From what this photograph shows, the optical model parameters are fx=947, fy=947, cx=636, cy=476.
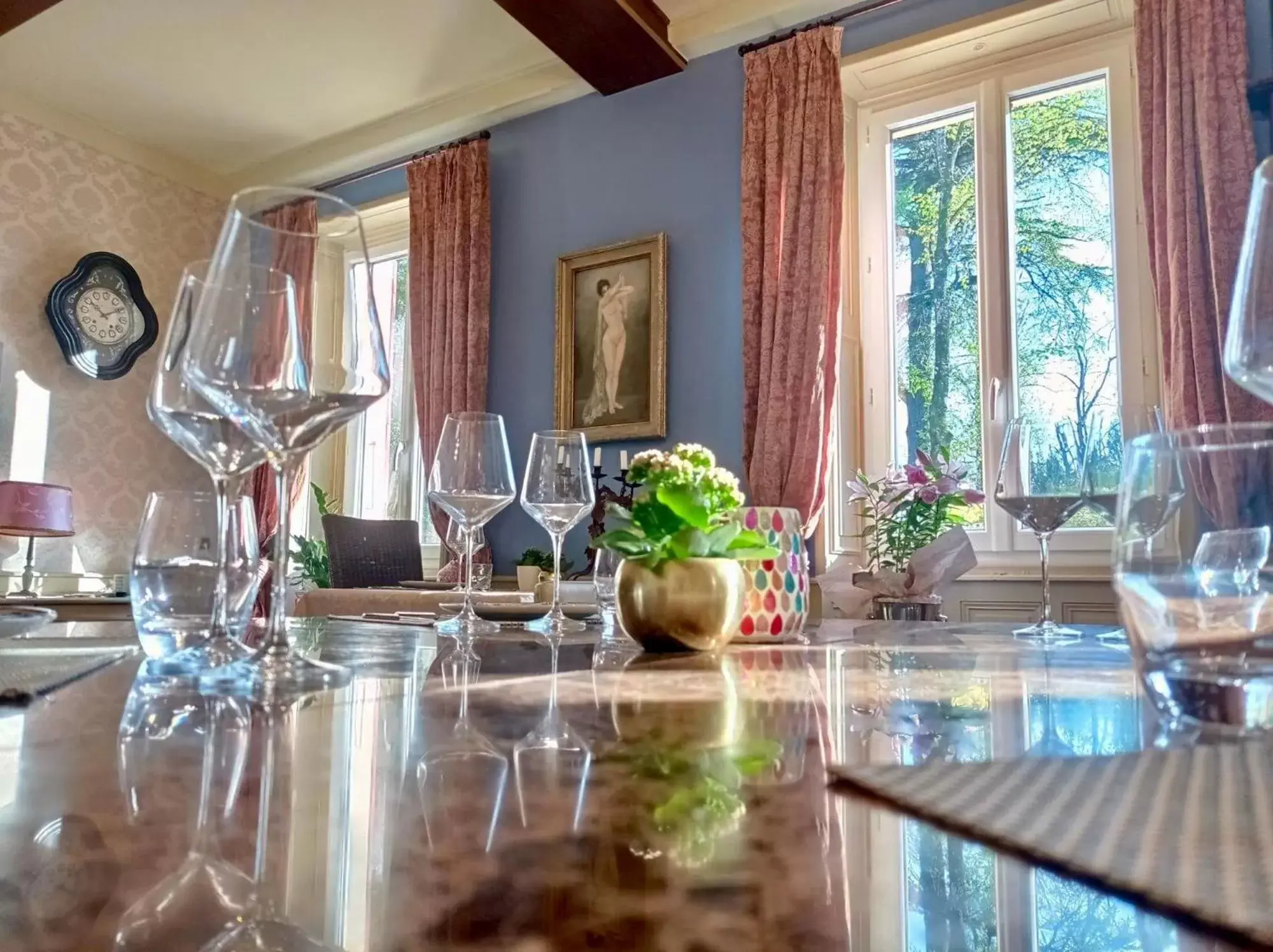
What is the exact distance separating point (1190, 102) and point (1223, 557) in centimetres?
316

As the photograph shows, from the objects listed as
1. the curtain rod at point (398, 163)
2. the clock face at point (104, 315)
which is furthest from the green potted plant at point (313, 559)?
the curtain rod at point (398, 163)

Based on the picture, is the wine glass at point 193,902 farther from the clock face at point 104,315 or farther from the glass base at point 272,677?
the clock face at point 104,315

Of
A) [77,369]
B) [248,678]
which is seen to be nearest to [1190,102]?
[248,678]

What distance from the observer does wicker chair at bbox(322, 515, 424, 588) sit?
3531 mm

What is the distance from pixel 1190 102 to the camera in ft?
9.64

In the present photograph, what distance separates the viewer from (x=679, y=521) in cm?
89

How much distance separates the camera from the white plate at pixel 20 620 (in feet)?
2.75

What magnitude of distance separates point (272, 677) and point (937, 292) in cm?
348

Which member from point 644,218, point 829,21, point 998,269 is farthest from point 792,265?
point 829,21

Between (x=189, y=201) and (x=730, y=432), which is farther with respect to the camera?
(x=189, y=201)

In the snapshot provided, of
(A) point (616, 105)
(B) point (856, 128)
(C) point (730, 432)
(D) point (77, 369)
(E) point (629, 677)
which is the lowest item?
(E) point (629, 677)

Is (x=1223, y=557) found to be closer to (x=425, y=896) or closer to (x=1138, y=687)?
(x=1138, y=687)

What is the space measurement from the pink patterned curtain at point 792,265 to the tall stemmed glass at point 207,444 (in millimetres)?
2836

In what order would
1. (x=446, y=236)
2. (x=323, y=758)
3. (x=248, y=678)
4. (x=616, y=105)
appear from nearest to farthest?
(x=323, y=758) < (x=248, y=678) < (x=616, y=105) < (x=446, y=236)
